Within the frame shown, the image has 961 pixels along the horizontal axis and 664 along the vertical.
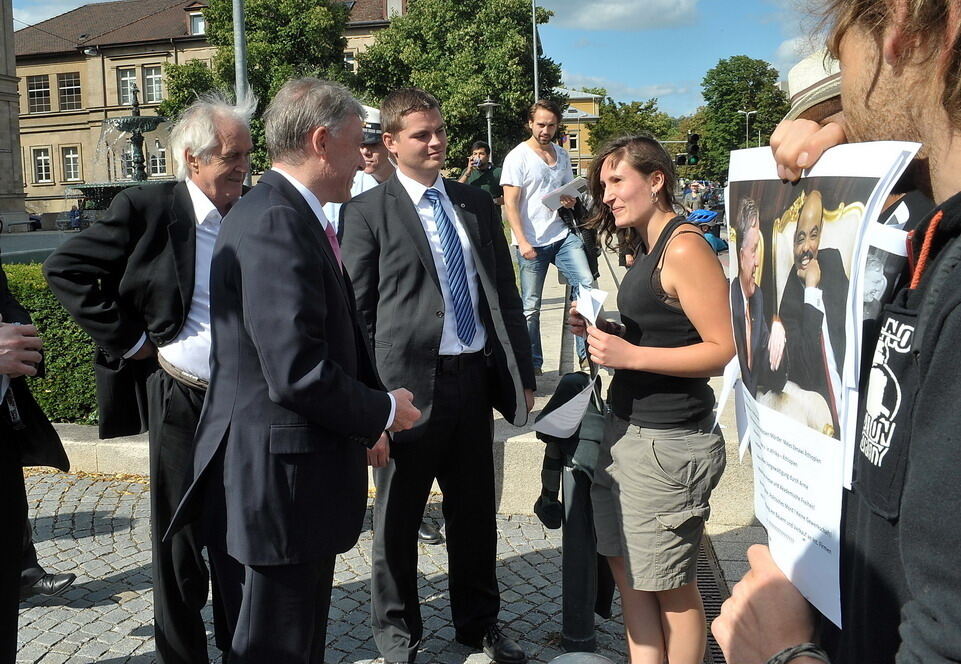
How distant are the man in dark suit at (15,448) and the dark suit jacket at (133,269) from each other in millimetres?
273

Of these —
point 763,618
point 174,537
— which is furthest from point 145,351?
point 763,618

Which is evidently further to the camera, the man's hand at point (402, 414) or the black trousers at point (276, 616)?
the man's hand at point (402, 414)

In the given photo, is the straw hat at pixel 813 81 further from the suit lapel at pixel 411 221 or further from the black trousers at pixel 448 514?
the black trousers at pixel 448 514

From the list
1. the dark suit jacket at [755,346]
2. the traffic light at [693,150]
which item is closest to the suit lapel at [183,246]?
the dark suit jacket at [755,346]

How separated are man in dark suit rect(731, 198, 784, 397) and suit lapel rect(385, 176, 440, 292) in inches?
88.6

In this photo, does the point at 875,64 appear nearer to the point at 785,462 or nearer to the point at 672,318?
the point at 785,462

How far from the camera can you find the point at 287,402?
242 cm

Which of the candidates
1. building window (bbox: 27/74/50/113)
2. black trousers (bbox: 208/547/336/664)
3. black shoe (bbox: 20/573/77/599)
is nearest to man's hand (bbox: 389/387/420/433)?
black trousers (bbox: 208/547/336/664)

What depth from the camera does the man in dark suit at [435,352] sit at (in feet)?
11.8

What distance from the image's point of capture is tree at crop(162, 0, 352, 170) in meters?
41.3

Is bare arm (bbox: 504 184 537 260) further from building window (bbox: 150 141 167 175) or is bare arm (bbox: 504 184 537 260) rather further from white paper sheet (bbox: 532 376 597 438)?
building window (bbox: 150 141 167 175)

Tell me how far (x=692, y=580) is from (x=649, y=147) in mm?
1606

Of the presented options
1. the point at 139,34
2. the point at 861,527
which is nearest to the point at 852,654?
the point at 861,527

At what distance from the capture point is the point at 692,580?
295 centimetres
